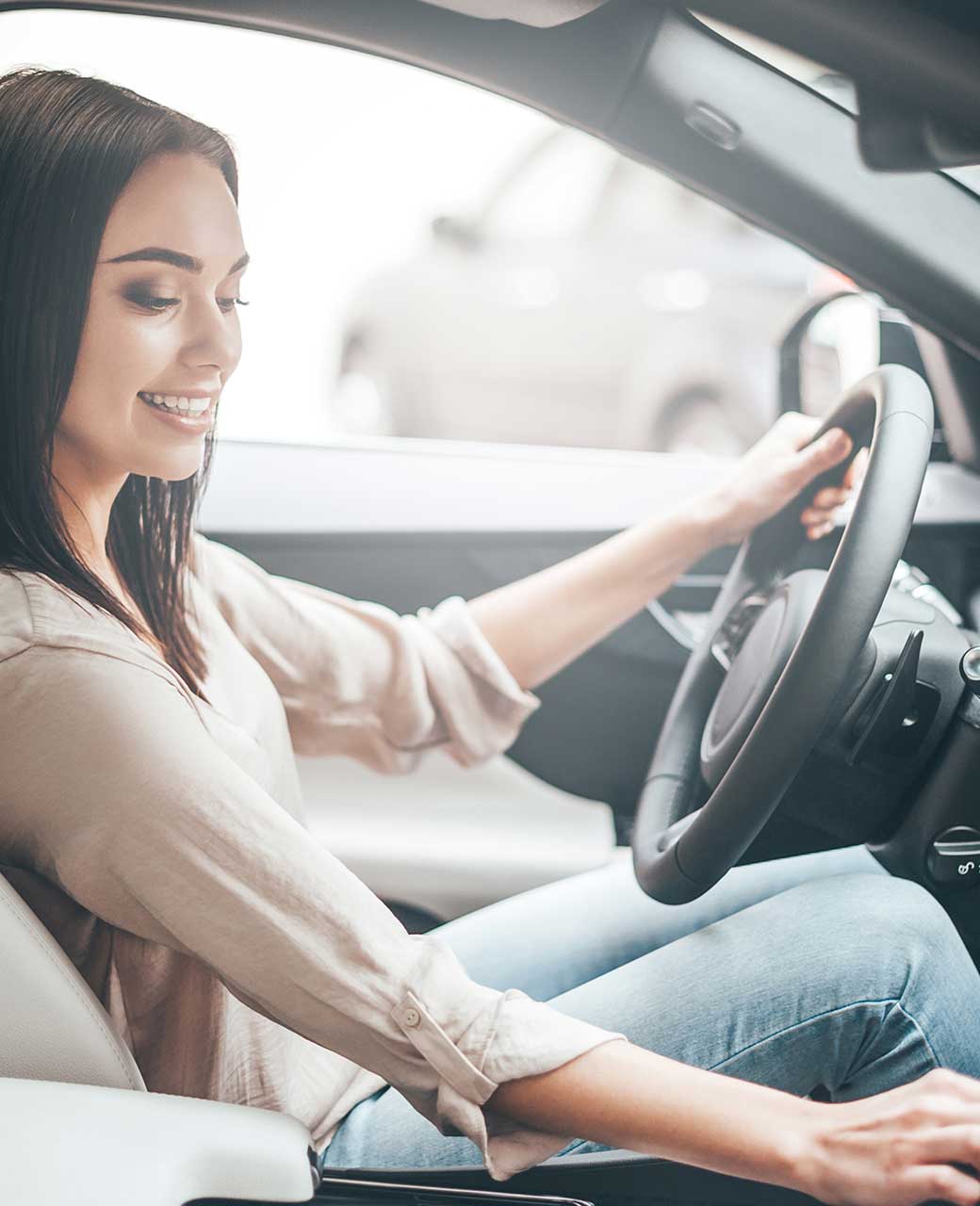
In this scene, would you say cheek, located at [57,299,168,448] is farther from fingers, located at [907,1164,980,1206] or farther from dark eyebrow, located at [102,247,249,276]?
fingers, located at [907,1164,980,1206]

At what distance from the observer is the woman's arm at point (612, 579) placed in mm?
1115

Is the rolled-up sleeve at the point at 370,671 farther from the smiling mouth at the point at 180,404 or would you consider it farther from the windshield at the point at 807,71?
the windshield at the point at 807,71

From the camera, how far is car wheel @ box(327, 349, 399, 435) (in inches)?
47.3

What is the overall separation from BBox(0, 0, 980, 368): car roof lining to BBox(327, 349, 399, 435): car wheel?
1.31 ft

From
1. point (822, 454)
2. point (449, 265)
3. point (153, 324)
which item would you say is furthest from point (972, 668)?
point (449, 265)

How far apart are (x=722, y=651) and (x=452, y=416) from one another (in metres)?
0.43

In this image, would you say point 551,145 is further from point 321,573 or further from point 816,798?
point 816,798

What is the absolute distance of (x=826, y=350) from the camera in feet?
4.25

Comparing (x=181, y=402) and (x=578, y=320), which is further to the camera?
(x=578, y=320)

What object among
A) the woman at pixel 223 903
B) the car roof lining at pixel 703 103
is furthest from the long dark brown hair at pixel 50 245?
the car roof lining at pixel 703 103

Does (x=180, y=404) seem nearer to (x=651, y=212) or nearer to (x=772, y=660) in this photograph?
(x=772, y=660)

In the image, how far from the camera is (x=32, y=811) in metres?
0.70

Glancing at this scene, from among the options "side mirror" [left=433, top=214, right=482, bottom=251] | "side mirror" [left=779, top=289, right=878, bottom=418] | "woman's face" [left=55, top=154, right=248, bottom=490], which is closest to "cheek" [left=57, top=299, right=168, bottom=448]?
"woman's face" [left=55, top=154, right=248, bottom=490]

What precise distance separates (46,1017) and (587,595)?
23.2 inches
